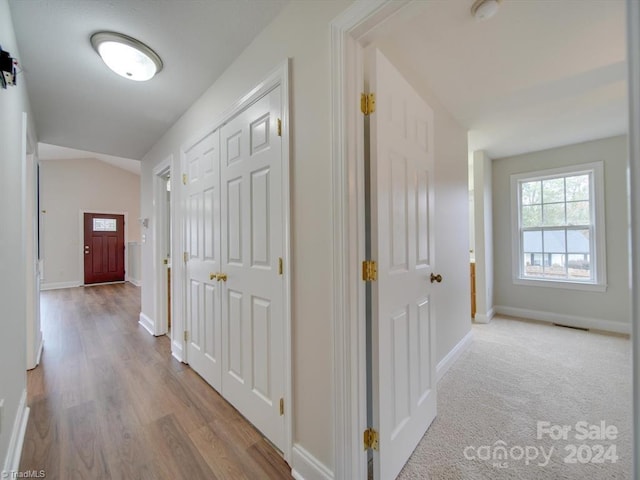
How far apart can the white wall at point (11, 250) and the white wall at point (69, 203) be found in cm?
687

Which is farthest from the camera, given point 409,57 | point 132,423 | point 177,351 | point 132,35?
point 177,351

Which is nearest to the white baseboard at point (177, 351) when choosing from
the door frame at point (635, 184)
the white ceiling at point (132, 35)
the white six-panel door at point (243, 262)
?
the white six-panel door at point (243, 262)

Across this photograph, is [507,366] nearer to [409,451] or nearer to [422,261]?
[409,451]

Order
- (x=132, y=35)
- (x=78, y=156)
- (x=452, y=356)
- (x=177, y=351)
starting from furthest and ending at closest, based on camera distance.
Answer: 1. (x=78, y=156)
2. (x=177, y=351)
3. (x=452, y=356)
4. (x=132, y=35)

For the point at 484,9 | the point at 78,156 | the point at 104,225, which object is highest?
the point at 78,156

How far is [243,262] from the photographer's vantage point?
5.53ft

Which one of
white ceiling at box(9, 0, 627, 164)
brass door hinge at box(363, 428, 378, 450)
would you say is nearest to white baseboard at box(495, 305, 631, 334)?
white ceiling at box(9, 0, 627, 164)

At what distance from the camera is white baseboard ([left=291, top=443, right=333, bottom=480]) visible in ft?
3.86

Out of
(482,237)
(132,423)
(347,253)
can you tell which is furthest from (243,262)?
(482,237)

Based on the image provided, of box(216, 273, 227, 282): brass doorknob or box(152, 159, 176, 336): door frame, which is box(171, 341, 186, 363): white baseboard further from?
box(216, 273, 227, 282): brass doorknob

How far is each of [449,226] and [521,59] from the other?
51.7 inches

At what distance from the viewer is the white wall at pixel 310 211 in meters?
1.18

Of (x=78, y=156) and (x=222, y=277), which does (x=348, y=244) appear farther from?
(x=78, y=156)

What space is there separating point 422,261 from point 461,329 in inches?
64.5
